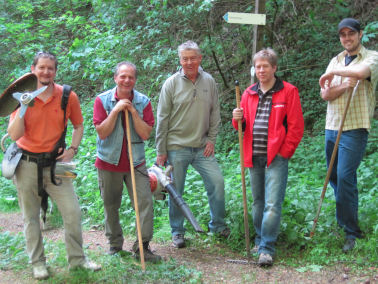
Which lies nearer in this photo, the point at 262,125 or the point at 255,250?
the point at 262,125

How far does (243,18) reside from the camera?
4719 mm

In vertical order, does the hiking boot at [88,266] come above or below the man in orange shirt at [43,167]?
below

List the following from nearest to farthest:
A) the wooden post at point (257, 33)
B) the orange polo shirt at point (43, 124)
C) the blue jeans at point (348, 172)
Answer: the orange polo shirt at point (43, 124), the blue jeans at point (348, 172), the wooden post at point (257, 33)

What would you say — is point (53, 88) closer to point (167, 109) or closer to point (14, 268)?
point (167, 109)

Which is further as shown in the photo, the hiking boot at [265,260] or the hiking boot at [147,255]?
the hiking boot at [147,255]

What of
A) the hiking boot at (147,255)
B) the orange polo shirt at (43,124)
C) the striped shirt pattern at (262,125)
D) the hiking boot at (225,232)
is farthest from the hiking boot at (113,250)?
the striped shirt pattern at (262,125)

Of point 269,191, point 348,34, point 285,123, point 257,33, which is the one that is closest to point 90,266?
point 269,191

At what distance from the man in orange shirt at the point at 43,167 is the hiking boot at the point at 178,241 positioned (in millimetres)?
1096

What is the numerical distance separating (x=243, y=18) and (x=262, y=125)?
59.3 inches

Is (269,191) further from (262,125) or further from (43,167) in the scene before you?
(43,167)

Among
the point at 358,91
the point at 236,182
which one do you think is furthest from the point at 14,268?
the point at 358,91

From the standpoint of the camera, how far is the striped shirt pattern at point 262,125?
403 centimetres

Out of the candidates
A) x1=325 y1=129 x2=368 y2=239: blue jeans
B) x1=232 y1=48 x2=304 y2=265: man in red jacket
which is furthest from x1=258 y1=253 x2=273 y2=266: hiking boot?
x1=325 y1=129 x2=368 y2=239: blue jeans

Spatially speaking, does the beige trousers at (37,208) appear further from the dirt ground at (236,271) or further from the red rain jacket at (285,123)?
the red rain jacket at (285,123)
